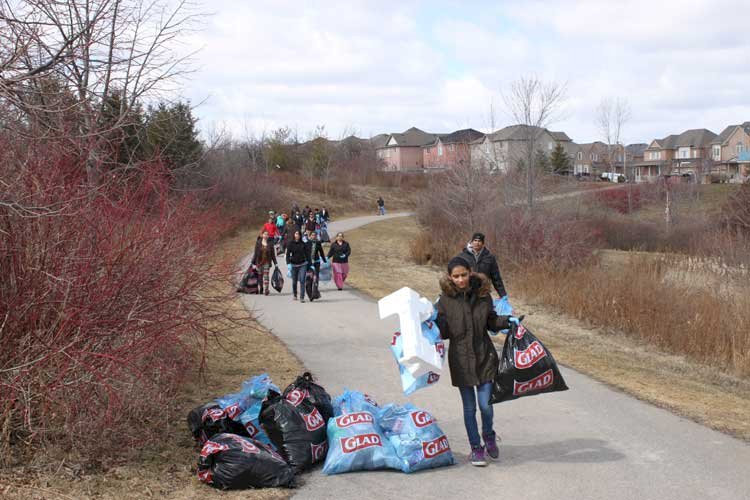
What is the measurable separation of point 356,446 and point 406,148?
114705mm

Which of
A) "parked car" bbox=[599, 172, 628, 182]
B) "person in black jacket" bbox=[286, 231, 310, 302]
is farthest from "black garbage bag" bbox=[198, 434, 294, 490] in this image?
"parked car" bbox=[599, 172, 628, 182]

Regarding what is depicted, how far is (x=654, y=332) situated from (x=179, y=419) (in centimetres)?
997

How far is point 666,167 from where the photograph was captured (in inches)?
2864

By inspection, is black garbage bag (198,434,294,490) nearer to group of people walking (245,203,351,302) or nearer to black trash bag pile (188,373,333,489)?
black trash bag pile (188,373,333,489)

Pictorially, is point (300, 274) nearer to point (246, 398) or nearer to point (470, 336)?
point (246, 398)

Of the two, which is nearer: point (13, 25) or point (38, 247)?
point (13, 25)

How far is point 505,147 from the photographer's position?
101 ft

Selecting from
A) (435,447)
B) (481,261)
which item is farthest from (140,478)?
(481,261)

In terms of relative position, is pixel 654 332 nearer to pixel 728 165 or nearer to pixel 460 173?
pixel 460 173

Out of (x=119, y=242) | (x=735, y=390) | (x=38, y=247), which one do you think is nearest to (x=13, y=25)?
(x=38, y=247)

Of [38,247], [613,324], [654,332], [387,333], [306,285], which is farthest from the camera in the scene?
[306,285]

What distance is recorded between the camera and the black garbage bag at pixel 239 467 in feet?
18.4

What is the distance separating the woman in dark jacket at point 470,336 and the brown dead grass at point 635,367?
2846 mm

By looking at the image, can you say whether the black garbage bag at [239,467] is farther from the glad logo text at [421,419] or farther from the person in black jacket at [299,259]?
the person in black jacket at [299,259]
